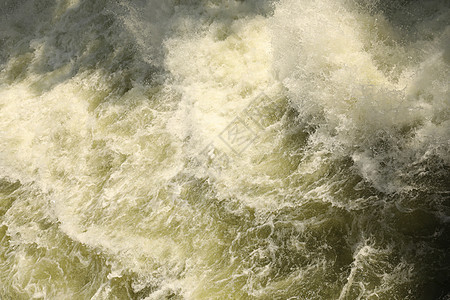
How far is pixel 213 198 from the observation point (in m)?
3.53

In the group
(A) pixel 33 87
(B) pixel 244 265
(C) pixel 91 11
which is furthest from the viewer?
(C) pixel 91 11

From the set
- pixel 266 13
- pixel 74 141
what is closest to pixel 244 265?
pixel 74 141

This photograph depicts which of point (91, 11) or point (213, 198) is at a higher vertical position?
point (91, 11)

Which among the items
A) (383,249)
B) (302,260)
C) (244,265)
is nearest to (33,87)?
(244,265)

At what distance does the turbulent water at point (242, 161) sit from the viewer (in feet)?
9.77

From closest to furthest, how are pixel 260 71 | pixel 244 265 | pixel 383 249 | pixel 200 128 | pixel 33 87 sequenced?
pixel 383 249 < pixel 244 265 < pixel 200 128 < pixel 260 71 < pixel 33 87

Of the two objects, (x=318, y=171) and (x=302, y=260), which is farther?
(x=318, y=171)

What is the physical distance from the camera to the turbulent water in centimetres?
298

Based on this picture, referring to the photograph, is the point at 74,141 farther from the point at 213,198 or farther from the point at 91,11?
the point at 91,11

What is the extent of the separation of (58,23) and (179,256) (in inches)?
202

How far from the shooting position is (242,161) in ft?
12.3

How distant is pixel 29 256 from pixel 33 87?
9.32ft

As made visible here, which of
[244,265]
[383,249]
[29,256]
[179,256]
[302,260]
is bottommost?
[29,256]

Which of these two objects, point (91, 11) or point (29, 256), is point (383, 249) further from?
point (91, 11)
